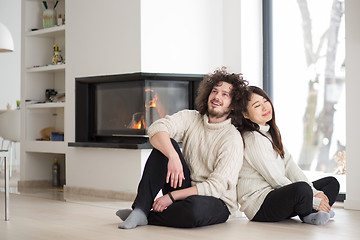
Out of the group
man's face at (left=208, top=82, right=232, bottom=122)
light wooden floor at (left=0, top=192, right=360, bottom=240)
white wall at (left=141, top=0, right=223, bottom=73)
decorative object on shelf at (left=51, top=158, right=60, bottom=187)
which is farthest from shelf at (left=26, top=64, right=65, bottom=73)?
man's face at (left=208, top=82, right=232, bottom=122)

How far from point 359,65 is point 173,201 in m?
1.75

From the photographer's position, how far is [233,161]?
3271 millimetres

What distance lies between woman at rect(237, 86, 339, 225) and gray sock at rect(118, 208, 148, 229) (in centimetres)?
58

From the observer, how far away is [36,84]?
6.01 metres

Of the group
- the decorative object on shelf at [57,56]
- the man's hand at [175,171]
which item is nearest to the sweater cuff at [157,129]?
the man's hand at [175,171]

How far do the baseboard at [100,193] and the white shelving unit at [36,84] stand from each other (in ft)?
2.16

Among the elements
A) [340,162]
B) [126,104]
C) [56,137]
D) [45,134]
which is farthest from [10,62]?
[340,162]

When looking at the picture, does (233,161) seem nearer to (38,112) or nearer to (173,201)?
(173,201)

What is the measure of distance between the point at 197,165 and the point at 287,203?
53cm

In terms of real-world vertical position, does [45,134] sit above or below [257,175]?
above

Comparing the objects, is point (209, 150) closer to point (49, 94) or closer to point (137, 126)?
point (137, 126)

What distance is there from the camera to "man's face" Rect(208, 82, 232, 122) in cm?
339

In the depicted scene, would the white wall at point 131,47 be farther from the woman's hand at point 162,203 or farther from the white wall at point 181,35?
the woman's hand at point 162,203

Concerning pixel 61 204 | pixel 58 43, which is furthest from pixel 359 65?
pixel 58 43
